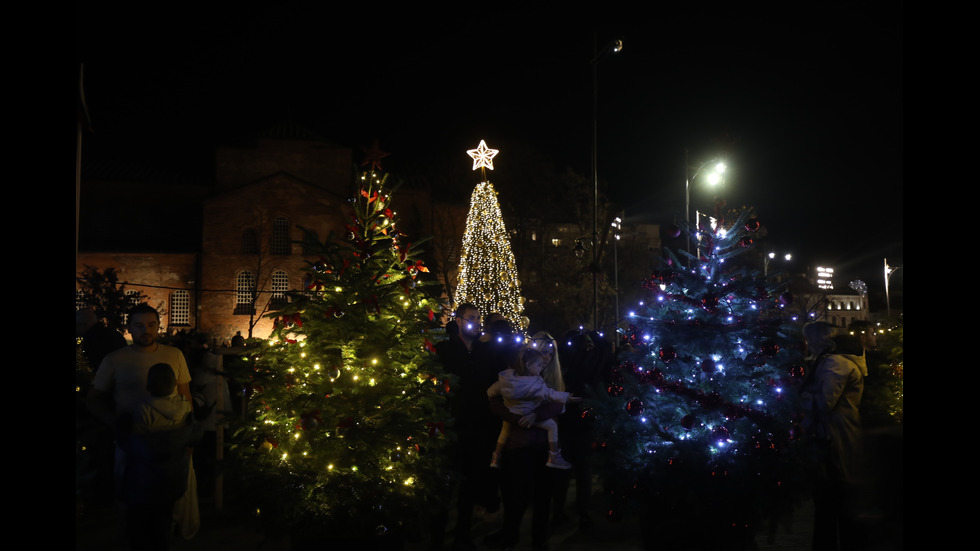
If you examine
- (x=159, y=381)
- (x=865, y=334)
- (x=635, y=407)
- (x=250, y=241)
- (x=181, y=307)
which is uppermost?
(x=250, y=241)

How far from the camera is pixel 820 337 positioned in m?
6.80

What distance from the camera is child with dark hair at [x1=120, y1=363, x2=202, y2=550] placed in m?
5.30

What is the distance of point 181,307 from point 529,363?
1788 inches

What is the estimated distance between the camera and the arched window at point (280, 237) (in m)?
49.1

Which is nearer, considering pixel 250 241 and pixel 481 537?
pixel 481 537

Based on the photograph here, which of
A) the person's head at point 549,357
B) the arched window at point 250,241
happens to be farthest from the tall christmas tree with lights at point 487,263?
the arched window at point 250,241

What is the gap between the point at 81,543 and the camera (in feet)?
24.1

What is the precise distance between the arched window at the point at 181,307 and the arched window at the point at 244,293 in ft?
10.1

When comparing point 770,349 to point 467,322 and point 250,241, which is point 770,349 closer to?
point 467,322

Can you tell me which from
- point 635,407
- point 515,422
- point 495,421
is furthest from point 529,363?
point 635,407

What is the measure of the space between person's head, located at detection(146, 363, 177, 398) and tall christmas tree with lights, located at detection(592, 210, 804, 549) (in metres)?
3.67

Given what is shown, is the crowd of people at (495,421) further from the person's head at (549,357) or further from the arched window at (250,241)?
the arched window at (250,241)

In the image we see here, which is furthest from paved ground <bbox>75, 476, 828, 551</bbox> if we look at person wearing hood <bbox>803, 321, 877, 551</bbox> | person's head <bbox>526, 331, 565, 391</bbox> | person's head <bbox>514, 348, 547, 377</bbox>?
person's head <bbox>514, 348, 547, 377</bbox>

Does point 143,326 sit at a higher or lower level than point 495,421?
higher
